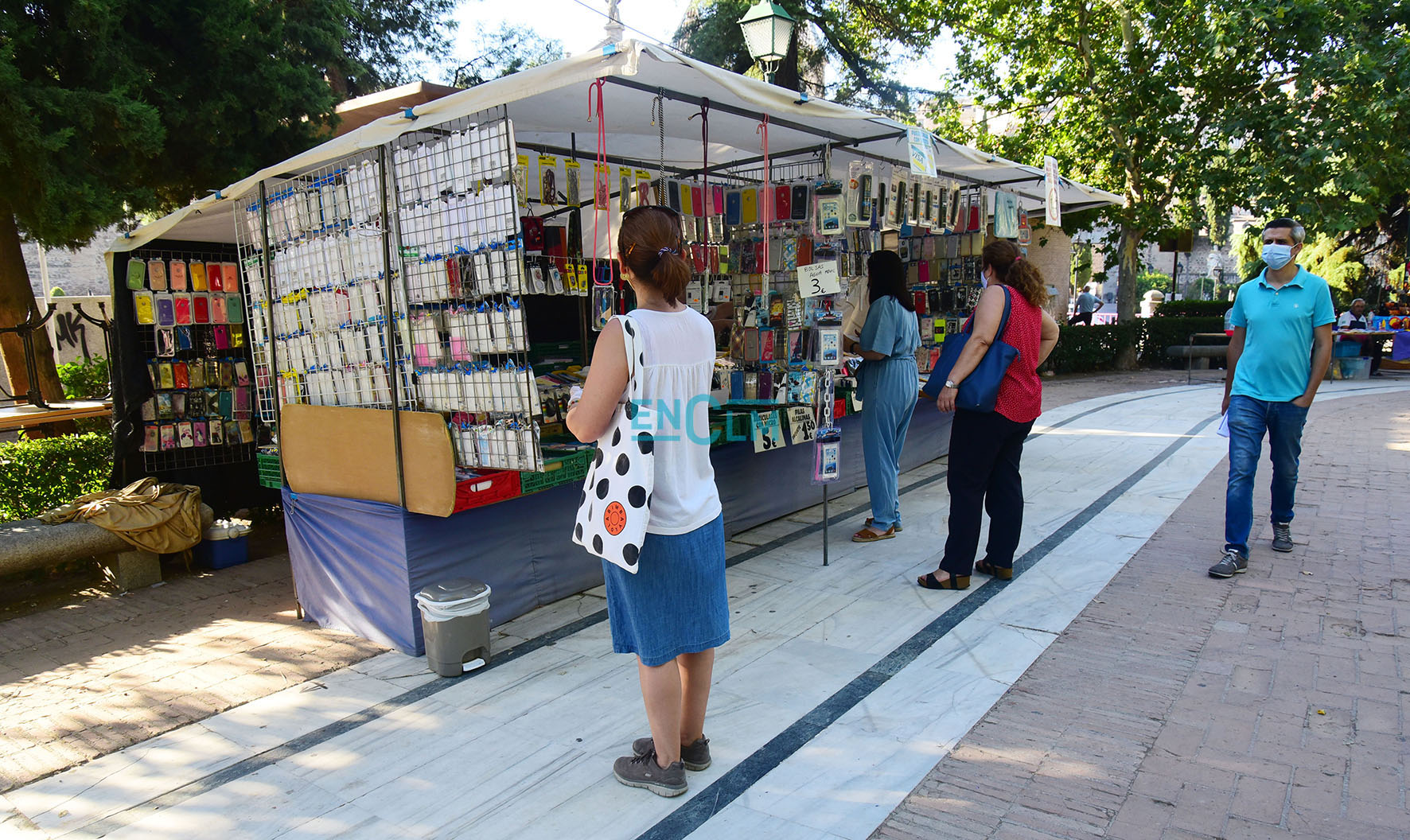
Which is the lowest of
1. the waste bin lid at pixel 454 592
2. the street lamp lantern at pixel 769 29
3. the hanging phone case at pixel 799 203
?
the waste bin lid at pixel 454 592

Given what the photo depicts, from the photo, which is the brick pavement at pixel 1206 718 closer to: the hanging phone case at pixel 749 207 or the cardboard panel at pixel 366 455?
the cardboard panel at pixel 366 455

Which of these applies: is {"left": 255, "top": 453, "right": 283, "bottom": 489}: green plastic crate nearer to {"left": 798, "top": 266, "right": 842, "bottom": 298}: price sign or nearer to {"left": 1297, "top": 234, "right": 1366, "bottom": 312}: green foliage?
{"left": 798, "top": 266, "right": 842, "bottom": 298}: price sign

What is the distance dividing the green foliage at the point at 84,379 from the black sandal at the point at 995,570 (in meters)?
8.89

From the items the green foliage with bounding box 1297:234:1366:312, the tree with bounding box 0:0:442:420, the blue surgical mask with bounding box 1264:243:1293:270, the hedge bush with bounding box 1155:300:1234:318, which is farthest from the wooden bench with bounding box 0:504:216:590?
the green foliage with bounding box 1297:234:1366:312

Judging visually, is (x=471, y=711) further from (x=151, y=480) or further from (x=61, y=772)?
(x=151, y=480)

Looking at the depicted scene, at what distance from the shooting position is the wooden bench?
4.82 m

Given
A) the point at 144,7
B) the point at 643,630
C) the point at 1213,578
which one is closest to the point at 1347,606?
the point at 1213,578

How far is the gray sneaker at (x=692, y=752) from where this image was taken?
109 inches

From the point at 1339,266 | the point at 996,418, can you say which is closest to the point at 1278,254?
the point at 996,418

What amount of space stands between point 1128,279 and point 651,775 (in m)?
16.6

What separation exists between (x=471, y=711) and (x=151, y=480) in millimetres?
3619

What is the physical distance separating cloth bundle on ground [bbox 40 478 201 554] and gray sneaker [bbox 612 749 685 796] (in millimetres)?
4036

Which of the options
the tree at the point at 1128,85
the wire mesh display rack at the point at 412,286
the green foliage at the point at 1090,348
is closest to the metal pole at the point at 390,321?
the wire mesh display rack at the point at 412,286

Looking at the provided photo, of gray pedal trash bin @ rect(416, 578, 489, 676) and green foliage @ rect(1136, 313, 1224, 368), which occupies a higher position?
green foliage @ rect(1136, 313, 1224, 368)
